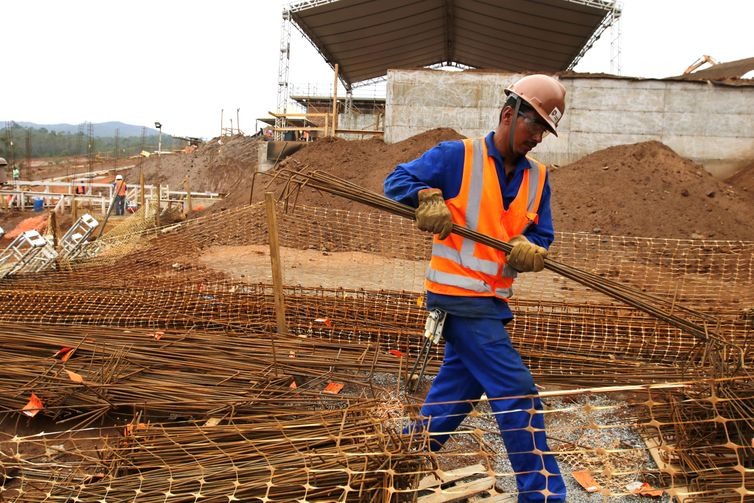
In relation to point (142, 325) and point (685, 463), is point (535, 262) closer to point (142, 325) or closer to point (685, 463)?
point (685, 463)

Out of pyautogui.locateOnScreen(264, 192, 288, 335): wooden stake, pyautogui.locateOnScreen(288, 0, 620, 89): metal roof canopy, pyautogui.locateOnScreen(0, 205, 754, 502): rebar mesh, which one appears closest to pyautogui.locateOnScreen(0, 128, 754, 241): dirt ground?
pyautogui.locateOnScreen(0, 205, 754, 502): rebar mesh

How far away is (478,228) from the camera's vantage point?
8.48ft

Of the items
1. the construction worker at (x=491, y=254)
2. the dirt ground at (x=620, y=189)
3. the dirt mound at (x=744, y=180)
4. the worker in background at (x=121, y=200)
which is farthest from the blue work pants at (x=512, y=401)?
the worker in background at (x=121, y=200)

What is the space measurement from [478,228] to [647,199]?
11.4 m

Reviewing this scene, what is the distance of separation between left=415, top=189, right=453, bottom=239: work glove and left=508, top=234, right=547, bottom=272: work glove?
1.02 feet

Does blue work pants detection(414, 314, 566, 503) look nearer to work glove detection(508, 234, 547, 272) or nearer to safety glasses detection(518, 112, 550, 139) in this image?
work glove detection(508, 234, 547, 272)

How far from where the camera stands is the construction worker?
2.40 meters

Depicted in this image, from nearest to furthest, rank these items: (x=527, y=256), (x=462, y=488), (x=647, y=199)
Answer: (x=527, y=256) → (x=462, y=488) → (x=647, y=199)

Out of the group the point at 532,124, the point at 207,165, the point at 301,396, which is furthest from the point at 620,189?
the point at 207,165

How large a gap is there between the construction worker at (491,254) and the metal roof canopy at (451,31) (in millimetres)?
19087

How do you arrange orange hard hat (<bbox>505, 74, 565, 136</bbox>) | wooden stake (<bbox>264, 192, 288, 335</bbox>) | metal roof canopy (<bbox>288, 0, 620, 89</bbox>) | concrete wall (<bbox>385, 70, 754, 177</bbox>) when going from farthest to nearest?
metal roof canopy (<bbox>288, 0, 620, 89</bbox>), concrete wall (<bbox>385, 70, 754, 177</bbox>), wooden stake (<bbox>264, 192, 288, 335</bbox>), orange hard hat (<bbox>505, 74, 565, 136</bbox>)

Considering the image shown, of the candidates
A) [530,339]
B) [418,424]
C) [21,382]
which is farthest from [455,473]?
[21,382]

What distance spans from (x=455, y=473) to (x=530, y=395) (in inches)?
29.9

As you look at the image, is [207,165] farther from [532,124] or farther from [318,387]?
[532,124]
